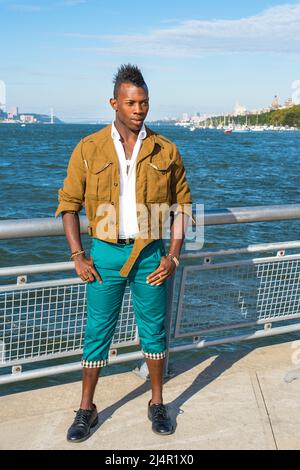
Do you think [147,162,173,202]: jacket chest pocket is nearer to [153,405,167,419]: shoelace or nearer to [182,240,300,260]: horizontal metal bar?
[182,240,300,260]: horizontal metal bar

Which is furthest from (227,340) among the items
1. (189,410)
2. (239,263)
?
(189,410)

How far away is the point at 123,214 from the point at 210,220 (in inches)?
32.7

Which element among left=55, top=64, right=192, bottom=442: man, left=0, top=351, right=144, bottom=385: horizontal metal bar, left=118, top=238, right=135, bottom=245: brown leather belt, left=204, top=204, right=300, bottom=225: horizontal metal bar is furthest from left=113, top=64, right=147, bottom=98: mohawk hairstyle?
left=0, top=351, right=144, bottom=385: horizontal metal bar

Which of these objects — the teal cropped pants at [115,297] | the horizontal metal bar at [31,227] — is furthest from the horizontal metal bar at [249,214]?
the horizontal metal bar at [31,227]

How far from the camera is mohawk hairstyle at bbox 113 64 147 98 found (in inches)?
122

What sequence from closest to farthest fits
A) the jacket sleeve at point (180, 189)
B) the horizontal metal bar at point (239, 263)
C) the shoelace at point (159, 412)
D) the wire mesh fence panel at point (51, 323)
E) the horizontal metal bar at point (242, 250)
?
the jacket sleeve at point (180, 189)
the shoelace at point (159, 412)
the wire mesh fence panel at point (51, 323)
the horizontal metal bar at point (242, 250)
the horizontal metal bar at point (239, 263)

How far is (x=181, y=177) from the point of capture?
3.34 m

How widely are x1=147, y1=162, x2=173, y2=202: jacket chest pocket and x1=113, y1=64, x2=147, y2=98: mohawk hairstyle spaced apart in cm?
40

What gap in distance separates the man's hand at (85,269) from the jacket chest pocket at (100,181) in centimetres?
32

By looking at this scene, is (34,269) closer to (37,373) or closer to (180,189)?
(37,373)

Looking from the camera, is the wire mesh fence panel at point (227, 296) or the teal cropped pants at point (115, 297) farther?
the wire mesh fence panel at point (227, 296)

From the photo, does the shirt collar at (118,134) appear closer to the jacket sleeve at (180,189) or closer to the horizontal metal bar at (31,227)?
the jacket sleeve at (180,189)

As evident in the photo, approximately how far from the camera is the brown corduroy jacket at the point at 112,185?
3121mm
